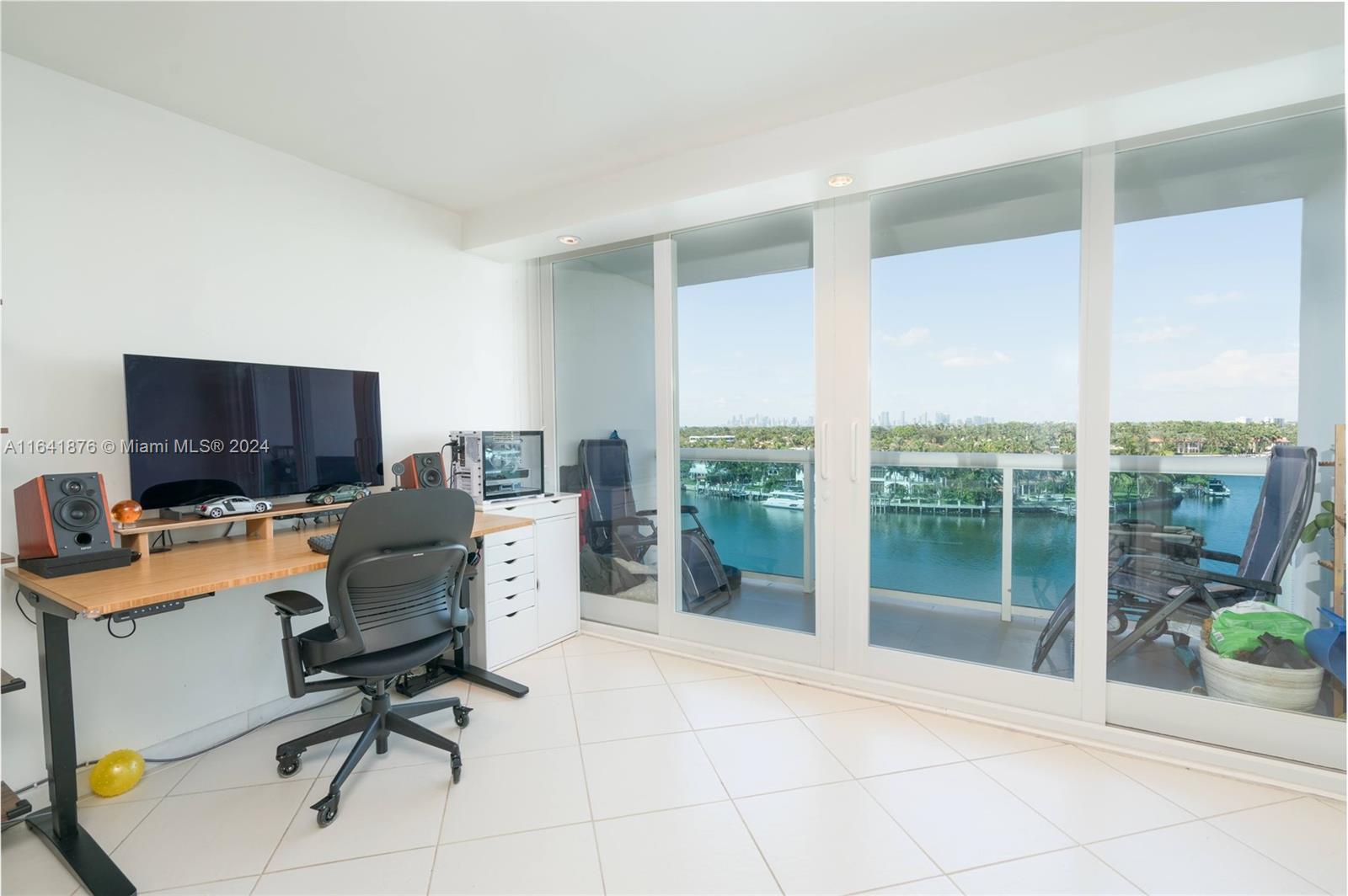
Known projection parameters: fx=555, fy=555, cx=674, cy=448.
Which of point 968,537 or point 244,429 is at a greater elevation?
point 244,429

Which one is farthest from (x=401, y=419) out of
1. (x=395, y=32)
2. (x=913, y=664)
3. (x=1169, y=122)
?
(x=1169, y=122)

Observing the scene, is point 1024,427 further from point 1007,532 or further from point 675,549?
point 675,549

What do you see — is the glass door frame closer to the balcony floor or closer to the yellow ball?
the balcony floor

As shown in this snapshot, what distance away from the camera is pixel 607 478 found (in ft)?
11.8

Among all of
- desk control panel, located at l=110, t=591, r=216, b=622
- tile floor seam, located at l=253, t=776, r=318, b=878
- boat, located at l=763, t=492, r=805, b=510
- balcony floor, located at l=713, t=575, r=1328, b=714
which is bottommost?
tile floor seam, located at l=253, t=776, r=318, b=878

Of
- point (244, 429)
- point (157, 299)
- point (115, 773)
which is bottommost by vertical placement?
point (115, 773)

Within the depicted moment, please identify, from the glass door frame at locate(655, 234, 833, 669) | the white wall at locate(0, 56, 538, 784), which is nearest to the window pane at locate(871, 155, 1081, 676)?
the glass door frame at locate(655, 234, 833, 669)

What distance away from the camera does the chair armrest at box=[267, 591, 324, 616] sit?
190cm

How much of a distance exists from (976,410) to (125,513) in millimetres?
3432

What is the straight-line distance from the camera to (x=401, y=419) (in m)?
3.19

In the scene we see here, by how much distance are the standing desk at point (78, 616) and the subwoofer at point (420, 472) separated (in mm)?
1025

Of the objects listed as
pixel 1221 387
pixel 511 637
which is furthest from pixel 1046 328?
pixel 511 637

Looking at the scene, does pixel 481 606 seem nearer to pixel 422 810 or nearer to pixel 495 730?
pixel 495 730

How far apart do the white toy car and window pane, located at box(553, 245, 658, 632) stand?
1.72 m
